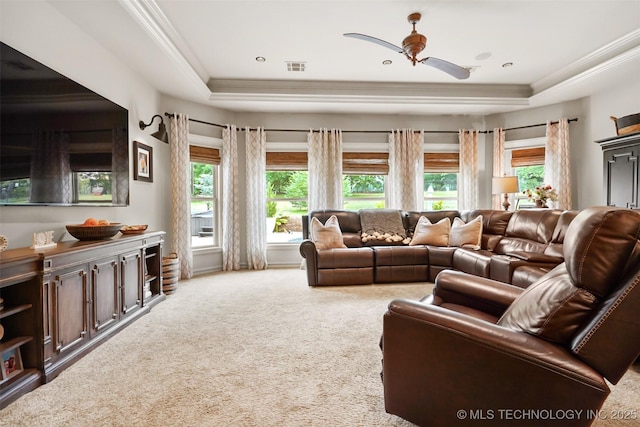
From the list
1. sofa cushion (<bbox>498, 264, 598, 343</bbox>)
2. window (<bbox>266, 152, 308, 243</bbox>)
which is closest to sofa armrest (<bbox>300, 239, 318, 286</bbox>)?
window (<bbox>266, 152, 308, 243</bbox>)

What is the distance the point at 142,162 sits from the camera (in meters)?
3.60

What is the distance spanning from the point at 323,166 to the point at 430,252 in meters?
2.24

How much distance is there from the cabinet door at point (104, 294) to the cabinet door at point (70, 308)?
85 millimetres

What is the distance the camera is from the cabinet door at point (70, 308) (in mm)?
1897

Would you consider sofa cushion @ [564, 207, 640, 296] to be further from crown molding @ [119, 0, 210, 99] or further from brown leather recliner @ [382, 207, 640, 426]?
crown molding @ [119, 0, 210, 99]

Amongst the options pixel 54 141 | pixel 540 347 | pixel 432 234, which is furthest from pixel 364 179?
pixel 540 347

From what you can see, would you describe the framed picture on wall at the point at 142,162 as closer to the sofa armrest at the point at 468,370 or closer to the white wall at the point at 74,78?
the white wall at the point at 74,78

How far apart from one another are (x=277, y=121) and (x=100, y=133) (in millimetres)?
2888

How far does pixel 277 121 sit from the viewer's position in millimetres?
5098

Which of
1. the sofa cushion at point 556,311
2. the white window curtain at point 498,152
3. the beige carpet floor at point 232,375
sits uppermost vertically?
the white window curtain at point 498,152

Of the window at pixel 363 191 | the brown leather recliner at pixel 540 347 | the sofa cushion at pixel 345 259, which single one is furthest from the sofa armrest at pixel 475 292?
the window at pixel 363 191

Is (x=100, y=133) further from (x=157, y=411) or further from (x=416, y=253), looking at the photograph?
(x=416, y=253)

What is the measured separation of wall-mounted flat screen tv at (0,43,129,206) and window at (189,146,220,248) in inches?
68.1

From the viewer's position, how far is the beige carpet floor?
1.49m
